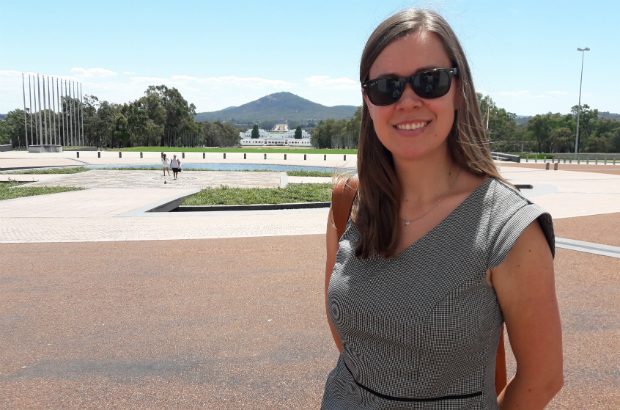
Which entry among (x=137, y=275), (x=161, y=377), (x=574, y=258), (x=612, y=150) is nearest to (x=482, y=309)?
(x=161, y=377)

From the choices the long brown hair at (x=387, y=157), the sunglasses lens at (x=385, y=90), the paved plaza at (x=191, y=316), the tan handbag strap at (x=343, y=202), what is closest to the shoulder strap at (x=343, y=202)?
the tan handbag strap at (x=343, y=202)

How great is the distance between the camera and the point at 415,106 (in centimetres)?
150

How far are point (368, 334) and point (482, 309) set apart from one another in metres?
0.31

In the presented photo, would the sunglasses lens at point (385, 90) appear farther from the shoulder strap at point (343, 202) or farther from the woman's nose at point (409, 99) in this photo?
the shoulder strap at point (343, 202)

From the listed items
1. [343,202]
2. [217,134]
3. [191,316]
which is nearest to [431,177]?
[343,202]

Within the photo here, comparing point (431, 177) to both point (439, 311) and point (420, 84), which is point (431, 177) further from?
point (439, 311)

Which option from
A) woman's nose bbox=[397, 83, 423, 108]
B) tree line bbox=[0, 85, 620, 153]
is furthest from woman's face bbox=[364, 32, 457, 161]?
tree line bbox=[0, 85, 620, 153]

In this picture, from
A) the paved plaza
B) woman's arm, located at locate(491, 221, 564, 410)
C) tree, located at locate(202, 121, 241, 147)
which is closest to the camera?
woman's arm, located at locate(491, 221, 564, 410)

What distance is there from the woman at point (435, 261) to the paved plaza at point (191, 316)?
0.78m

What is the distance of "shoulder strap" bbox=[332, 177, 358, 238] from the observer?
70.8 inches

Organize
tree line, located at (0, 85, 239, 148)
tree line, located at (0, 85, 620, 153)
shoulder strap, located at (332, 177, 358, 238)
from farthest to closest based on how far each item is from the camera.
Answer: tree line, located at (0, 85, 239, 148) → tree line, located at (0, 85, 620, 153) → shoulder strap, located at (332, 177, 358, 238)

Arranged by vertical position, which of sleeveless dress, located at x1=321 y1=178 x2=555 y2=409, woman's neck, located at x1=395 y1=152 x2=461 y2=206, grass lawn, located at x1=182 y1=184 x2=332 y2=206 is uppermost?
woman's neck, located at x1=395 y1=152 x2=461 y2=206

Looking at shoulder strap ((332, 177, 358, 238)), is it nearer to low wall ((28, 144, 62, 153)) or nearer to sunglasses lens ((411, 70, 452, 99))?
sunglasses lens ((411, 70, 452, 99))

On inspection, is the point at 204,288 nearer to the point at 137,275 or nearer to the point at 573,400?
the point at 137,275
